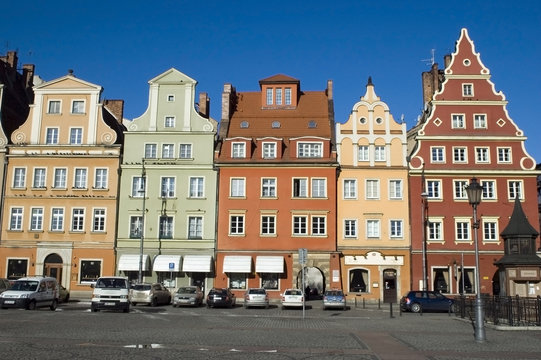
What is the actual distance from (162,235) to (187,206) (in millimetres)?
3248

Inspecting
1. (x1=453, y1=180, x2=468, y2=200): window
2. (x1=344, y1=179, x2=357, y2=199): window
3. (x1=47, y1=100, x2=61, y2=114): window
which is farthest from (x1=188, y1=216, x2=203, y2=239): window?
(x1=453, y1=180, x2=468, y2=200): window

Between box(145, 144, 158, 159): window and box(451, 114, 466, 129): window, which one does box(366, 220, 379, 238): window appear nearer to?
box(451, 114, 466, 129): window

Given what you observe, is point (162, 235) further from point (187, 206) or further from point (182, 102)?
point (182, 102)

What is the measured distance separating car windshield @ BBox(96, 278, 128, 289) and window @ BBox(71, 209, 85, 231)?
19.1 m

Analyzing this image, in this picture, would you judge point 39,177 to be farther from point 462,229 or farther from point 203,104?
point 462,229

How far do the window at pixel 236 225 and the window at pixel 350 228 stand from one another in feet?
28.8

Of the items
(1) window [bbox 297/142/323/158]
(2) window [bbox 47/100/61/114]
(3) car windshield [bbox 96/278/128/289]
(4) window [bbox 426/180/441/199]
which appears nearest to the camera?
(3) car windshield [bbox 96/278/128/289]

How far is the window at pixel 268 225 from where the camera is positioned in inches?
1972

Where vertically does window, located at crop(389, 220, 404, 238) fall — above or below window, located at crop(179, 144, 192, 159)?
below

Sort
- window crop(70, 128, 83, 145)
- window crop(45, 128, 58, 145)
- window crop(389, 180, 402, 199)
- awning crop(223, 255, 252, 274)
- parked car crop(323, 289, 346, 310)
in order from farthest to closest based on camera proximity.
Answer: window crop(45, 128, 58, 145) → window crop(70, 128, 83, 145) → window crop(389, 180, 402, 199) → awning crop(223, 255, 252, 274) → parked car crop(323, 289, 346, 310)

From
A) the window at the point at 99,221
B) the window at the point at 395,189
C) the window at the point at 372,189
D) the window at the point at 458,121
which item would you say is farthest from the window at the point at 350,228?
the window at the point at 99,221

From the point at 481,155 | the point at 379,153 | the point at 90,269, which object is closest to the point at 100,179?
the point at 90,269

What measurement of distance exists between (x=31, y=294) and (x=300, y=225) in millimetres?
23327

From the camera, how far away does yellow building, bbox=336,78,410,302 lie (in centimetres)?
4912
